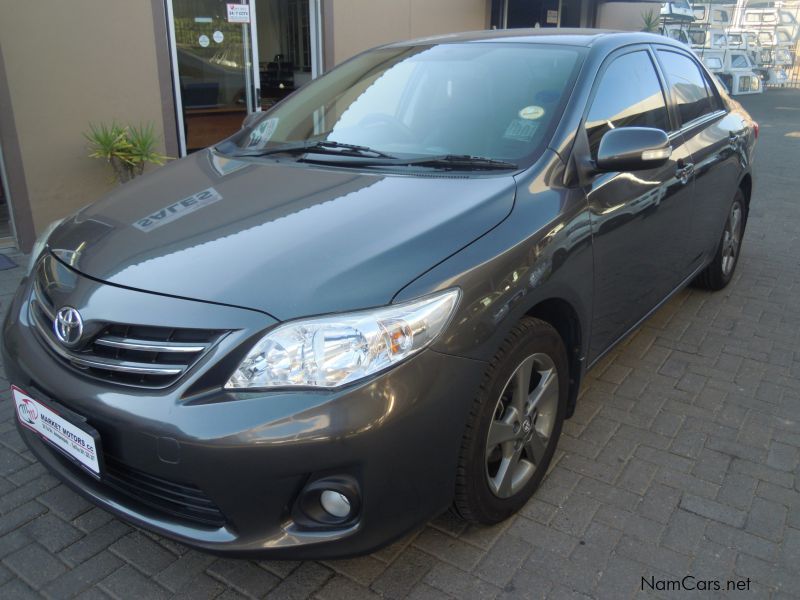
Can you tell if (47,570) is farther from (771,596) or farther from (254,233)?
(771,596)

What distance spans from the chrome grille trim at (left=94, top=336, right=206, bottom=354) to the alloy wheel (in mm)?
963

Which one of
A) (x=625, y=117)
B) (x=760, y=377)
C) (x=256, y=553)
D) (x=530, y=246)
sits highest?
(x=625, y=117)

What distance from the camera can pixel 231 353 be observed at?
6.17 feet

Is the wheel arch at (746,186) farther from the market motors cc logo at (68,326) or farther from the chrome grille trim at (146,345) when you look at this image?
the market motors cc logo at (68,326)

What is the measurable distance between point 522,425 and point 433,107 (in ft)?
4.69

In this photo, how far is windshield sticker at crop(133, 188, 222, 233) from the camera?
242cm

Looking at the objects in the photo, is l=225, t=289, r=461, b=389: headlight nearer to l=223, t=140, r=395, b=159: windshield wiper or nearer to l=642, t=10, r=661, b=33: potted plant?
l=223, t=140, r=395, b=159: windshield wiper

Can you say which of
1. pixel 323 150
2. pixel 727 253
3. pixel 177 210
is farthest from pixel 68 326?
pixel 727 253

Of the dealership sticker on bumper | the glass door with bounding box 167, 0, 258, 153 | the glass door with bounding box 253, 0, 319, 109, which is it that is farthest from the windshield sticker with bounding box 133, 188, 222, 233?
the glass door with bounding box 253, 0, 319, 109

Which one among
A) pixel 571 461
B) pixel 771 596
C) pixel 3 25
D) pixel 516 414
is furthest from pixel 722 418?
pixel 3 25

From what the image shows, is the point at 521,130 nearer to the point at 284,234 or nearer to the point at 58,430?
the point at 284,234

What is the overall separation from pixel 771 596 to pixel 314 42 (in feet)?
23.3

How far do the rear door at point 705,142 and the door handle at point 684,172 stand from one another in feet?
0.30

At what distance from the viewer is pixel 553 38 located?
127 inches
